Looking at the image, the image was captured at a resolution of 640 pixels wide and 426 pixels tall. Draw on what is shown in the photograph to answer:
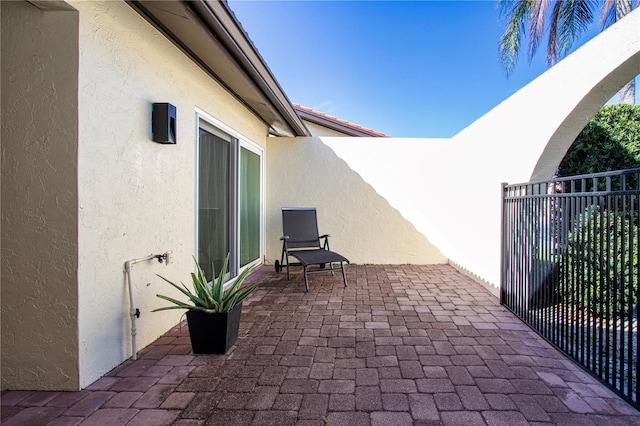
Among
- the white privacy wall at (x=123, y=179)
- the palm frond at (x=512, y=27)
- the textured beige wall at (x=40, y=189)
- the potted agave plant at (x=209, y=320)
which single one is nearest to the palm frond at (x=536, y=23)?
the palm frond at (x=512, y=27)

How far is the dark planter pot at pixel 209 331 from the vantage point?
8.29 ft

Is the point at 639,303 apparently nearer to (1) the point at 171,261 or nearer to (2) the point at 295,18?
(1) the point at 171,261

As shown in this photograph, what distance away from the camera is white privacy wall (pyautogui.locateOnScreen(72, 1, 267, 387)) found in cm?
209

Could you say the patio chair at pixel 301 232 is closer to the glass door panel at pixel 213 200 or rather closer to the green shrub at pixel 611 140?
the glass door panel at pixel 213 200

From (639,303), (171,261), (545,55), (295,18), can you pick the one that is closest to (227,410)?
(171,261)

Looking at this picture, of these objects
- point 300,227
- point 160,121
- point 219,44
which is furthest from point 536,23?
point 160,121

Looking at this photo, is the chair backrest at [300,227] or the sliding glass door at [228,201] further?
the chair backrest at [300,227]

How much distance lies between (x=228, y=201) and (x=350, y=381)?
3.14 meters

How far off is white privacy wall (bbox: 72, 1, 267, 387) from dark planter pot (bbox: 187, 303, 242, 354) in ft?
1.52

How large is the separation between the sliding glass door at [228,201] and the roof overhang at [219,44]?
2.05ft

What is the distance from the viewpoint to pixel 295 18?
734 centimetres

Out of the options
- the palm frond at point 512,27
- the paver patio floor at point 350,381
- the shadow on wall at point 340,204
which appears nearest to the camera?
the paver patio floor at point 350,381

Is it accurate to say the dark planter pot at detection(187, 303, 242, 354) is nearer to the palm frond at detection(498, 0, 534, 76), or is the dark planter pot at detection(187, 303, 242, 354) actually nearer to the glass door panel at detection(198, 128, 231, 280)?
the glass door panel at detection(198, 128, 231, 280)

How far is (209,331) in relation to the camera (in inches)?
100
